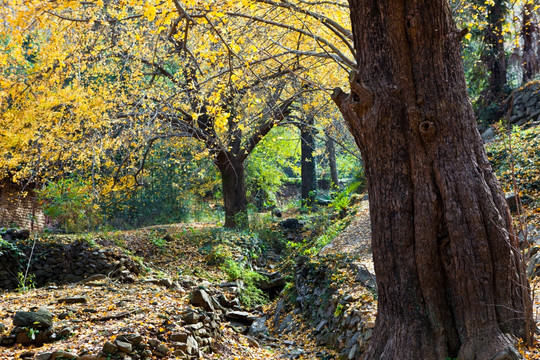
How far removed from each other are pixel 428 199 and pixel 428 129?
1.92ft

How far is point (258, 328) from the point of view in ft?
23.4

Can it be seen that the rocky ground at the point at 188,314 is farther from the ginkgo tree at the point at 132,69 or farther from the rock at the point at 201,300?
the ginkgo tree at the point at 132,69

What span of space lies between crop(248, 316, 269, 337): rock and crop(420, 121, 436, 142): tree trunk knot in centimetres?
430

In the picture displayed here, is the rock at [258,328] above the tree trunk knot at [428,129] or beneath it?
beneath

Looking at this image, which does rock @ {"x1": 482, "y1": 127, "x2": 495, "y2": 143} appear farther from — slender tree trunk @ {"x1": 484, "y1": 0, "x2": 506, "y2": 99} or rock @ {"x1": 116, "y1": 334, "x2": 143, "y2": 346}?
rock @ {"x1": 116, "y1": 334, "x2": 143, "y2": 346}

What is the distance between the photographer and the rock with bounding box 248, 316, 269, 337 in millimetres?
6970

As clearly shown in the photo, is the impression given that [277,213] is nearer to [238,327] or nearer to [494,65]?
[494,65]

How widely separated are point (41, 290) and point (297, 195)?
1835 centimetres

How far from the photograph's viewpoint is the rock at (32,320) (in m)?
5.02

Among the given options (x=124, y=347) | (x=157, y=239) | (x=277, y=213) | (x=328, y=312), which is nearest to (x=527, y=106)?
(x=277, y=213)

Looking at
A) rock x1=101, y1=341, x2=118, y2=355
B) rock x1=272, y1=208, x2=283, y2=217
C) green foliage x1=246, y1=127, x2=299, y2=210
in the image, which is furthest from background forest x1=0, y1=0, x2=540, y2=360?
rock x1=272, y1=208, x2=283, y2=217

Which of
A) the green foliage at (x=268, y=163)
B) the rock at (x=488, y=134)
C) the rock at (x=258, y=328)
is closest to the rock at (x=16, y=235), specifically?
the rock at (x=258, y=328)

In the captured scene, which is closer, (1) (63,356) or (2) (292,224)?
(1) (63,356)

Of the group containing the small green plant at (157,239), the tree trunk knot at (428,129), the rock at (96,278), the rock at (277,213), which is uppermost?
the tree trunk knot at (428,129)
